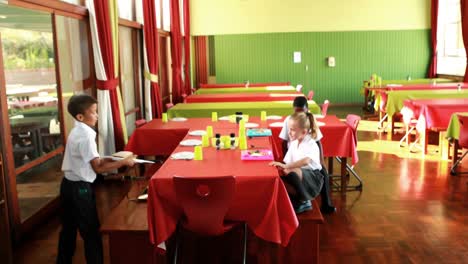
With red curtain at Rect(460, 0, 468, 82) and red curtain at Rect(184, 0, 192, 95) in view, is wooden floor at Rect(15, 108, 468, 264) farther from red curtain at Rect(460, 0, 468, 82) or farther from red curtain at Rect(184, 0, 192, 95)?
red curtain at Rect(184, 0, 192, 95)

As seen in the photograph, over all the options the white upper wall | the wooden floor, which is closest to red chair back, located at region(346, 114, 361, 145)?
the wooden floor

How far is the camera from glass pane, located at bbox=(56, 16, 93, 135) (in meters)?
4.97

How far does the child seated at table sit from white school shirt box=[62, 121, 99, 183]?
124 centimetres

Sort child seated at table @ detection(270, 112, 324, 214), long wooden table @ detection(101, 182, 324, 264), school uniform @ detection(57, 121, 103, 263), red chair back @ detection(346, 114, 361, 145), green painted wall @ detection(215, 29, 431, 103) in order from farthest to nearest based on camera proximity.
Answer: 1. green painted wall @ detection(215, 29, 431, 103)
2. red chair back @ detection(346, 114, 361, 145)
3. child seated at table @ detection(270, 112, 324, 214)
4. long wooden table @ detection(101, 182, 324, 264)
5. school uniform @ detection(57, 121, 103, 263)

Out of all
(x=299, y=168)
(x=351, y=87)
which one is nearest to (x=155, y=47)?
(x=299, y=168)

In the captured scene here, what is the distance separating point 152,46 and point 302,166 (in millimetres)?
5187

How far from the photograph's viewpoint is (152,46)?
25.9 ft

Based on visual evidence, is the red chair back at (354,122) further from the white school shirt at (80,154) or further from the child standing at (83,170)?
the white school shirt at (80,154)

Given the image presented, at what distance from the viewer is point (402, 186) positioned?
525cm

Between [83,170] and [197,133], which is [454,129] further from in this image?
[83,170]

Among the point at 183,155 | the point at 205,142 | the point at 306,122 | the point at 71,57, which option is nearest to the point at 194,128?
the point at 205,142

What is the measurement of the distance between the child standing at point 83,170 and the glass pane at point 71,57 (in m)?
2.24

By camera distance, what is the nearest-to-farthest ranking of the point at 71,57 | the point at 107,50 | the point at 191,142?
the point at 191,142
the point at 71,57
the point at 107,50

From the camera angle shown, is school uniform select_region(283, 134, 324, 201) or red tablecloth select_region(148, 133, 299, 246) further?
school uniform select_region(283, 134, 324, 201)
